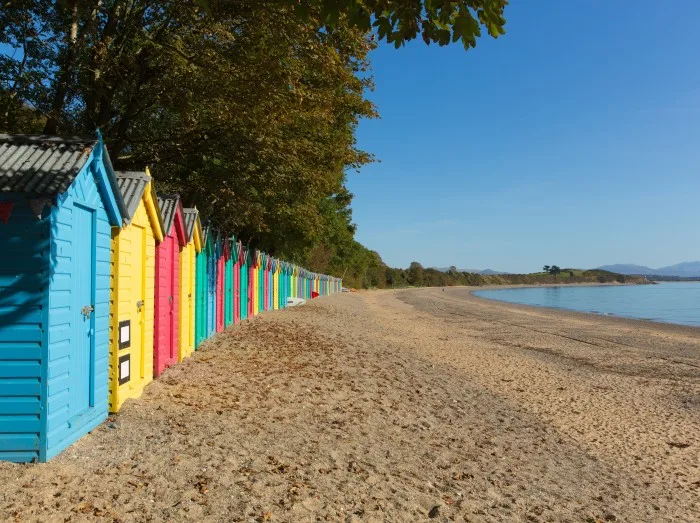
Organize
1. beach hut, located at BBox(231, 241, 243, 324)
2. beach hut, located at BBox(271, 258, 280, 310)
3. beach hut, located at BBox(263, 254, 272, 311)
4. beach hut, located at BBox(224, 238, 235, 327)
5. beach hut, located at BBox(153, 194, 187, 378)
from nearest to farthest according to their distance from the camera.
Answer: beach hut, located at BBox(153, 194, 187, 378)
beach hut, located at BBox(224, 238, 235, 327)
beach hut, located at BBox(231, 241, 243, 324)
beach hut, located at BBox(263, 254, 272, 311)
beach hut, located at BBox(271, 258, 280, 310)

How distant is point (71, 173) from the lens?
191 inches

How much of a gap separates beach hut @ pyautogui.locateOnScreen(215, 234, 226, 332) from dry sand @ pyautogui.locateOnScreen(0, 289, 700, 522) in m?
2.20

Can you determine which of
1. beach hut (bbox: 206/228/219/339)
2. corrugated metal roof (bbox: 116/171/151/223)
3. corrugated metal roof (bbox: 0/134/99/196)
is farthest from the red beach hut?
corrugated metal roof (bbox: 0/134/99/196)

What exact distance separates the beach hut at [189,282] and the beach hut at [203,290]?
9.6 inches

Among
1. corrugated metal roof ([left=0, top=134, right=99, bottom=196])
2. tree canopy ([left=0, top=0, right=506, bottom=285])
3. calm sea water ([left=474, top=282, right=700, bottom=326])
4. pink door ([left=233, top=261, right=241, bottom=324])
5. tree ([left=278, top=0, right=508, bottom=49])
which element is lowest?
calm sea water ([left=474, top=282, right=700, bottom=326])

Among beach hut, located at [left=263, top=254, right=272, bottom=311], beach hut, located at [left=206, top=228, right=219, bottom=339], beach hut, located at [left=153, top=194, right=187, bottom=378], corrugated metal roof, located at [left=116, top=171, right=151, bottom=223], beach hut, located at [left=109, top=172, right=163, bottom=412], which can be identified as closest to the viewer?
beach hut, located at [left=109, top=172, right=163, bottom=412]

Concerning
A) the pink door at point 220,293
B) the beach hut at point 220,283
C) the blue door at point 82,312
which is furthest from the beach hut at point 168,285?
the pink door at point 220,293

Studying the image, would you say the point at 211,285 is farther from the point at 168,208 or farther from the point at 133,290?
the point at 133,290

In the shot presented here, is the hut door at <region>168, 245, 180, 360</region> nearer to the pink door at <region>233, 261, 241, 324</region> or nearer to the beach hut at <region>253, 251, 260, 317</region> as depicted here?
the pink door at <region>233, 261, 241, 324</region>

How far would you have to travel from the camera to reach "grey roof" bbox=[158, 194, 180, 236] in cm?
868

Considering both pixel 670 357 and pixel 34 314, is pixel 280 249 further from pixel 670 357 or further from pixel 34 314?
pixel 34 314

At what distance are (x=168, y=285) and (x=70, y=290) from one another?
13.1ft

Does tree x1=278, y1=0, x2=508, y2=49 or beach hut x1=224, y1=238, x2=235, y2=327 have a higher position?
tree x1=278, y1=0, x2=508, y2=49

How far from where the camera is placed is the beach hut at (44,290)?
15.2ft
